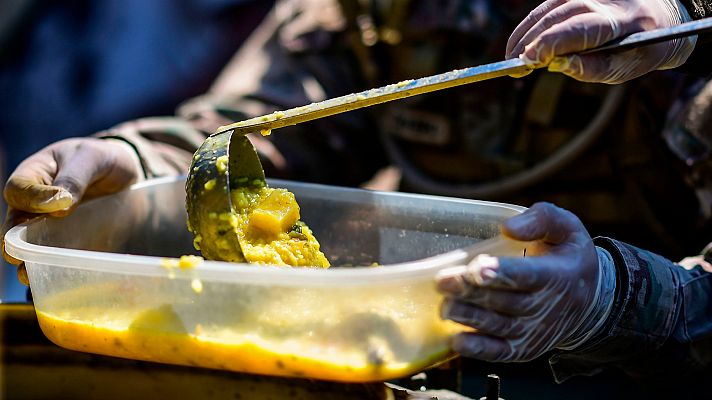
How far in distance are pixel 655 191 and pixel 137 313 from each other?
1.36m

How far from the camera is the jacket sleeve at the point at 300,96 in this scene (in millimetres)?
2100

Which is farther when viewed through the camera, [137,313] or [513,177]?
[513,177]

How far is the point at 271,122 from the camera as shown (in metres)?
1.23

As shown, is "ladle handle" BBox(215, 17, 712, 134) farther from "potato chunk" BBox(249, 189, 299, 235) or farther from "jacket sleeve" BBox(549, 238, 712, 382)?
"jacket sleeve" BBox(549, 238, 712, 382)

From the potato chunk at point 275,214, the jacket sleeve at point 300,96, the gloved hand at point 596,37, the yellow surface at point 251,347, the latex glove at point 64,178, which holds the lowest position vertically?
the yellow surface at point 251,347

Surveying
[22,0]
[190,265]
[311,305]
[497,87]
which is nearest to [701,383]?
[497,87]

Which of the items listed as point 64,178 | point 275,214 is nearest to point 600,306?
point 275,214

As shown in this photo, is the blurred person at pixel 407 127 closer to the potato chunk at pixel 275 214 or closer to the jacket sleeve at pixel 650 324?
the jacket sleeve at pixel 650 324

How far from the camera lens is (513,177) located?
2.00 metres

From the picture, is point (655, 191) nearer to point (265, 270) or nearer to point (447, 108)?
point (447, 108)

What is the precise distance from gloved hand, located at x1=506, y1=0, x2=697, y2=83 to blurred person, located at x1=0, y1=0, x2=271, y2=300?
7.94 ft

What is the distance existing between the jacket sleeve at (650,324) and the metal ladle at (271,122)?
0.40 m

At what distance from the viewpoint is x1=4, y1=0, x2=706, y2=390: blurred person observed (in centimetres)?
169

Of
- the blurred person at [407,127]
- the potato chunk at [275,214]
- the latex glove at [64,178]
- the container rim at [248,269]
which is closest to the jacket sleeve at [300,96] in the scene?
the blurred person at [407,127]
